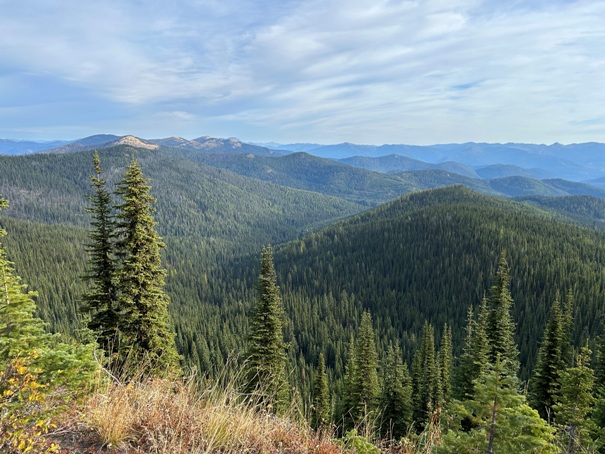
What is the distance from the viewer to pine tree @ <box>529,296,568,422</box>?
2436 cm

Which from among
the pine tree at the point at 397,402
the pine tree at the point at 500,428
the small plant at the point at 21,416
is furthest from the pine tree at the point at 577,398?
the small plant at the point at 21,416

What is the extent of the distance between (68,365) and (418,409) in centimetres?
3281

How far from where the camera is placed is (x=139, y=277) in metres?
15.2

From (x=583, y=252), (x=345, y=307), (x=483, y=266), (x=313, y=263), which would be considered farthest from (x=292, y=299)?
(x=583, y=252)

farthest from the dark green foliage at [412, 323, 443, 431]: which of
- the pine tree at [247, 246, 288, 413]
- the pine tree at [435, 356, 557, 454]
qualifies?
the pine tree at [435, 356, 557, 454]

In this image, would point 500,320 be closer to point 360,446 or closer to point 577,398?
point 577,398

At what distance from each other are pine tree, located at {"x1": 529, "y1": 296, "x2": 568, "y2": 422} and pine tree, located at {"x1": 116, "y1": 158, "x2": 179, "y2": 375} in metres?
25.7

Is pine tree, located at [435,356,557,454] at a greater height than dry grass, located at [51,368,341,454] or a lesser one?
lesser

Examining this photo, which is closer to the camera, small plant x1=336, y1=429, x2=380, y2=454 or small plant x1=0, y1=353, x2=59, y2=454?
small plant x1=0, y1=353, x2=59, y2=454

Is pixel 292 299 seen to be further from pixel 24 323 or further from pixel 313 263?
pixel 24 323

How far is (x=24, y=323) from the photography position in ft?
27.8

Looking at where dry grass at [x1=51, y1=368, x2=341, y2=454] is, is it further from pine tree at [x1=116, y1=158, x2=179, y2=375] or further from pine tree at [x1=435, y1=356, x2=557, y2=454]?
pine tree at [x1=116, y1=158, x2=179, y2=375]

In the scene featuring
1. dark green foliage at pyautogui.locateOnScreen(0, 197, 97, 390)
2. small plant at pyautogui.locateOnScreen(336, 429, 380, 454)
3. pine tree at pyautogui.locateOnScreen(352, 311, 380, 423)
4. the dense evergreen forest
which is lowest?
the dense evergreen forest

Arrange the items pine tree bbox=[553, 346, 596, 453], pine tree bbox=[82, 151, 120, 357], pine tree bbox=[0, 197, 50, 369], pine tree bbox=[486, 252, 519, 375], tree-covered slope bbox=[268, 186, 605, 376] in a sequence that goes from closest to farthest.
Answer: pine tree bbox=[0, 197, 50, 369]
pine tree bbox=[553, 346, 596, 453]
pine tree bbox=[82, 151, 120, 357]
pine tree bbox=[486, 252, 519, 375]
tree-covered slope bbox=[268, 186, 605, 376]
